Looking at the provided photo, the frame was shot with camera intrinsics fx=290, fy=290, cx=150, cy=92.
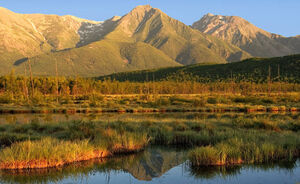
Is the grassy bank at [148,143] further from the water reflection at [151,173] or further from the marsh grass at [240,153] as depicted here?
the water reflection at [151,173]

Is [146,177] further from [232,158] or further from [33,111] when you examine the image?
[33,111]

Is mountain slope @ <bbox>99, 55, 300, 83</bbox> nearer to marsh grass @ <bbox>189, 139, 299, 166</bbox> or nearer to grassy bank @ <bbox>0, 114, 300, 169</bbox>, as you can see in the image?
grassy bank @ <bbox>0, 114, 300, 169</bbox>

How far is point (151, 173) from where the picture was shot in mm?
12203

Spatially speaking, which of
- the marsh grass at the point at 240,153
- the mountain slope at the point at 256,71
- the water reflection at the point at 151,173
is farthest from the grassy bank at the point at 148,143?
the mountain slope at the point at 256,71

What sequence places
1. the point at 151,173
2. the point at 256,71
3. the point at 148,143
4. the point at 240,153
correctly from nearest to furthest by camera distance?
1. the point at 151,173
2. the point at 240,153
3. the point at 148,143
4. the point at 256,71

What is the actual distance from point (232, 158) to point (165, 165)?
3003 millimetres

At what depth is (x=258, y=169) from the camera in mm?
12328

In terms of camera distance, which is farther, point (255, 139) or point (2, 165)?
point (255, 139)

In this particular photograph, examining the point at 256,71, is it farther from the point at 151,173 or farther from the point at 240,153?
the point at 151,173

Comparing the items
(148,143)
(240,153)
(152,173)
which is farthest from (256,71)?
(152,173)

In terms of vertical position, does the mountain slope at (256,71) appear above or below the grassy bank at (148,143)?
above

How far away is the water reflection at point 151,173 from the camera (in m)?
11.2

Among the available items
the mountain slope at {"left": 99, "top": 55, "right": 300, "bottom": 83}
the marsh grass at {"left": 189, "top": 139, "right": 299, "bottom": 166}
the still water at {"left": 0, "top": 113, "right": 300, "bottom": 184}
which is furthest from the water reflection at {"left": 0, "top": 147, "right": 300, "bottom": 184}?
the mountain slope at {"left": 99, "top": 55, "right": 300, "bottom": 83}

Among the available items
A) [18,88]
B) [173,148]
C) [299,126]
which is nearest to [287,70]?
[18,88]
